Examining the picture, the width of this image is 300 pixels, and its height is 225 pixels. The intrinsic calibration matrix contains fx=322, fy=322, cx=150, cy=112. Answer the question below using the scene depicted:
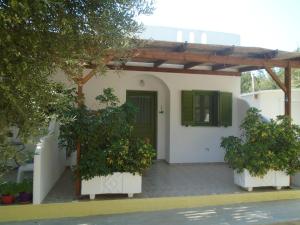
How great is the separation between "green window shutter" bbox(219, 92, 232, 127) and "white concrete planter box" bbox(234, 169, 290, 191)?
10.1 feet

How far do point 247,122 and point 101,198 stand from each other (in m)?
3.46

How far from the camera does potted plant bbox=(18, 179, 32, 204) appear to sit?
18.1ft

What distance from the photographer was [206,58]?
21.9 ft

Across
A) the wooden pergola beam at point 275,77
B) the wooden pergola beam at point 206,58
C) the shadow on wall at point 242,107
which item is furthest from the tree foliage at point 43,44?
the shadow on wall at point 242,107

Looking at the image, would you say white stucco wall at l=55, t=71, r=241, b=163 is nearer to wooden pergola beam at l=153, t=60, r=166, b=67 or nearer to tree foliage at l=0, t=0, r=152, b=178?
wooden pergola beam at l=153, t=60, r=166, b=67

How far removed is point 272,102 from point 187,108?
3.62 meters

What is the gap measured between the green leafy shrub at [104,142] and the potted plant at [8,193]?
1121 mm

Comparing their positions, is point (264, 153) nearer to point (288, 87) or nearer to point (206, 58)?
point (288, 87)

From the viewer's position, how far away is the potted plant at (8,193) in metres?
5.41

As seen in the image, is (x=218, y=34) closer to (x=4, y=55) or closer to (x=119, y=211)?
(x=119, y=211)

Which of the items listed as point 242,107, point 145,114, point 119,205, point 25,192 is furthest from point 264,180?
point 25,192

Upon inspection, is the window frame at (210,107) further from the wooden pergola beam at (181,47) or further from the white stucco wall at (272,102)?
the wooden pergola beam at (181,47)

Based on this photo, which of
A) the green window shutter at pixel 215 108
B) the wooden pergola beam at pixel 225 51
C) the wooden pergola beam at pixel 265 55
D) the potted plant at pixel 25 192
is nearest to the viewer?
the potted plant at pixel 25 192

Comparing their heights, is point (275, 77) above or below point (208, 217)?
above
